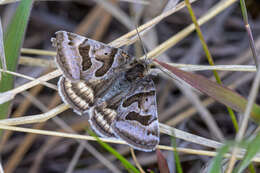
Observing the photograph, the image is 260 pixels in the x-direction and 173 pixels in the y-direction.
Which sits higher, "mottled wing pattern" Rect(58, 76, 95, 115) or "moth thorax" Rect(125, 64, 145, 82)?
"moth thorax" Rect(125, 64, 145, 82)

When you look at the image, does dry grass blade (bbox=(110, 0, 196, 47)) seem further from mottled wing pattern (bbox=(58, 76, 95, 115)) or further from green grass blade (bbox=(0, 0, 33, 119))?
green grass blade (bbox=(0, 0, 33, 119))

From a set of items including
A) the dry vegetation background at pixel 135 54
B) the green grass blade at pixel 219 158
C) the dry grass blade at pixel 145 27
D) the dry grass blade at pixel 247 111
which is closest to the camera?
the green grass blade at pixel 219 158

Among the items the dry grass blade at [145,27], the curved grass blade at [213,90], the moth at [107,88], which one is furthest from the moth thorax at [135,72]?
the curved grass blade at [213,90]

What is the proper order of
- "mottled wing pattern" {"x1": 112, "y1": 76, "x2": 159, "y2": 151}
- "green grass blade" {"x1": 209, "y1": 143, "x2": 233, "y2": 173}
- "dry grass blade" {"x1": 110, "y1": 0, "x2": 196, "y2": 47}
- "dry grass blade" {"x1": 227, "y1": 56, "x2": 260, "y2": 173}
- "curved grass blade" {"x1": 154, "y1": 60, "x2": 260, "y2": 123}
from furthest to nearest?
"dry grass blade" {"x1": 110, "y1": 0, "x2": 196, "y2": 47} → "mottled wing pattern" {"x1": 112, "y1": 76, "x2": 159, "y2": 151} → "curved grass blade" {"x1": 154, "y1": 60, "x2": 260, "y2": 123} → "dry grass blade" {"x1": 227, "y1": 56, "x2": 260, "y2": 173} → "green grass blade" {"x1": 209, "y1": 143, "x2": 233, "y2": 173}

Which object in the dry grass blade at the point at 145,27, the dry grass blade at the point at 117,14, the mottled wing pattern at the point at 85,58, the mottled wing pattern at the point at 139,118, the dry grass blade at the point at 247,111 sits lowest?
the mottled wing pattern at the point at 139,118

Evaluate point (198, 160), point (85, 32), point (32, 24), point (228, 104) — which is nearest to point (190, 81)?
point (228, 104)

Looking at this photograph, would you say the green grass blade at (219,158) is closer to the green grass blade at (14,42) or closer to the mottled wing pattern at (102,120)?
the mottled wing pattern at (102,120)

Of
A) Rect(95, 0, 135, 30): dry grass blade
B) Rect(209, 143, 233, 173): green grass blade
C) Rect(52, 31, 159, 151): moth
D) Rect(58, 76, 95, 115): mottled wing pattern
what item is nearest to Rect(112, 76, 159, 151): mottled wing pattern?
Rect(52, 31, 159, 151): moth
